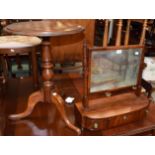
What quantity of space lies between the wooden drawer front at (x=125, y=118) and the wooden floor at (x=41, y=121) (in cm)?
3

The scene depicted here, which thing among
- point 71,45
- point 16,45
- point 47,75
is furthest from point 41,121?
point 71,45

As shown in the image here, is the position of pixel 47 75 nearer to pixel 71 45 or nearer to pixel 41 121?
pixel 41 121

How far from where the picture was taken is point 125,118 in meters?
1.38

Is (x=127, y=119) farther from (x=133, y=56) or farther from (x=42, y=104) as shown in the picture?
(x=42, y=104)

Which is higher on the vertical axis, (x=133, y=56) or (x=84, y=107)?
(x=133, y=56)

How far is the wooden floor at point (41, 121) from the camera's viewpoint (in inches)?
52.9

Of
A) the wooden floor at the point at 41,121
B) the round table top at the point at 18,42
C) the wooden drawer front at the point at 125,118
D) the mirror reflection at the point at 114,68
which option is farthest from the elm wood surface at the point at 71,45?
the wooden drawer front at the point at 125,118

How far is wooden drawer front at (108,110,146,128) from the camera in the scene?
1342 mm
